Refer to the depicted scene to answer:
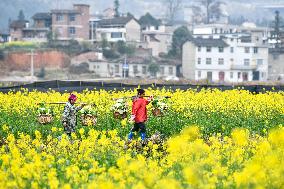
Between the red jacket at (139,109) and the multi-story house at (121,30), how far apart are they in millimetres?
65179

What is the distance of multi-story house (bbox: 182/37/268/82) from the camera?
72.6m

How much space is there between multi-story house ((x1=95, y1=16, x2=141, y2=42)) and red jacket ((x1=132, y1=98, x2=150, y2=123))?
65179 mm

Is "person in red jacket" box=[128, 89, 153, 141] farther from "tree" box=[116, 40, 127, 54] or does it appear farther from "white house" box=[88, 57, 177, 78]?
"tree" box=[116, 40, 127, 54]

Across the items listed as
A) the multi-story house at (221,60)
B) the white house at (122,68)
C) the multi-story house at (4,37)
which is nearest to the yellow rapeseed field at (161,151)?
the white house at (122,68)

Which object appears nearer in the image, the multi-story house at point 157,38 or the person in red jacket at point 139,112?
the person in red jacket at point 139,112

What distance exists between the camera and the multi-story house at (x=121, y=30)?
8331cm

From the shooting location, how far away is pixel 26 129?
19.7 m

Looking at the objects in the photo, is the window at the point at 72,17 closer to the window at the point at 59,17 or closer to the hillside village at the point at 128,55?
the hillside village at the point at 128,55

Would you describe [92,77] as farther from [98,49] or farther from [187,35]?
[187,35]

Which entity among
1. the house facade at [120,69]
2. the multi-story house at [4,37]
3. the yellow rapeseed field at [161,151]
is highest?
the multi-story house at [4,37]

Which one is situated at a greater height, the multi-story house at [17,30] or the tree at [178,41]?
the multi-story house at [17,30]

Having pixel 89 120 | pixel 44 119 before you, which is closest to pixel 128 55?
pixel 44 119

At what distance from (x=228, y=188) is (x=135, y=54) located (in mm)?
68026

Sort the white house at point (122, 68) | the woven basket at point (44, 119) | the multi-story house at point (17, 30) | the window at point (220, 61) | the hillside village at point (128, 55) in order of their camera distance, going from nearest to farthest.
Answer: the woven basket at point (44, 119) → the white house at point (122, 68) → the hillside village at point (128, 55) → the window at point (220, 61) → the multi-story house at point (17, 30)
